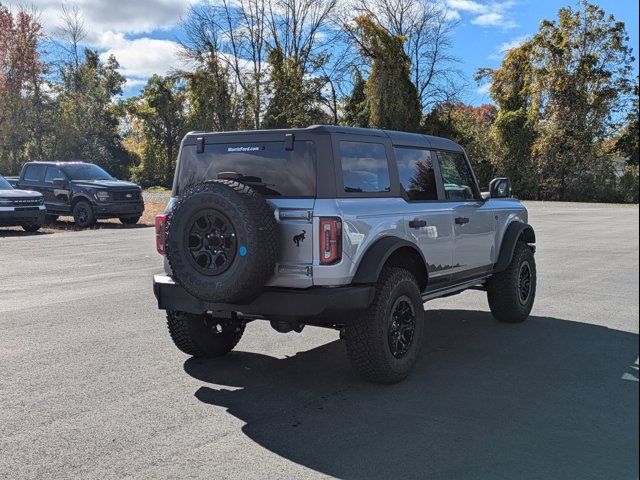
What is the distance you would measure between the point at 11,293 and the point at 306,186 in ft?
19.6

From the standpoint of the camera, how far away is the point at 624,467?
3273 mm

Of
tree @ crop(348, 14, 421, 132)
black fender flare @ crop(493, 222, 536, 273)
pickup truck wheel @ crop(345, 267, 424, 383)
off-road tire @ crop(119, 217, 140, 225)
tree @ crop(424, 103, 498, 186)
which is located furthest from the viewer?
tree @ crop(424, 103, 498, 186)

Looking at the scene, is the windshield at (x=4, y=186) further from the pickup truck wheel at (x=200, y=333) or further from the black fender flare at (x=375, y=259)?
the black fender flare at (x=375, y=259)

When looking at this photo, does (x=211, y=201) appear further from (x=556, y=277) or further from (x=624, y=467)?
(x=556, y=277)

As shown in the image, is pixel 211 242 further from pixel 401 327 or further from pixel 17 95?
pixel 17 95

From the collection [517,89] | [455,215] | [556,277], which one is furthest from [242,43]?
[455,215]

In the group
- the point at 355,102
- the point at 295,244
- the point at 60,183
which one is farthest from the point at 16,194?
the point at 355,102

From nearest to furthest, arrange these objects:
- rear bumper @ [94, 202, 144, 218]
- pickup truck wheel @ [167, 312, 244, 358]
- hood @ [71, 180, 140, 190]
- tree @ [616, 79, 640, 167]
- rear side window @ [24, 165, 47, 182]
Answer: tree @ [616, 79, 640, 167], pickup truck wheel @ [167, 312, 244, 358], rear bumper @ [94, 202, 144, 218], hood @ [71, 180, 140, 190], rear side window @ [24, 165, 47, 182]

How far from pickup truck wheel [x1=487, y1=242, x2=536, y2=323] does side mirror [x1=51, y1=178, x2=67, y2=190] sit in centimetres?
1559

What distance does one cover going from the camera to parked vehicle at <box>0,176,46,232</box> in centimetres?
1705

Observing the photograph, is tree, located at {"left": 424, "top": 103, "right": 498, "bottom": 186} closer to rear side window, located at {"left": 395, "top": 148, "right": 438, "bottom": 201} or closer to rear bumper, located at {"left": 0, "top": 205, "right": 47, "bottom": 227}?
rear bumper, located at {"left": 0, "top": 205, "right": 47, "bottom": 227}

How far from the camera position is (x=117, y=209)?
1905 centimetres

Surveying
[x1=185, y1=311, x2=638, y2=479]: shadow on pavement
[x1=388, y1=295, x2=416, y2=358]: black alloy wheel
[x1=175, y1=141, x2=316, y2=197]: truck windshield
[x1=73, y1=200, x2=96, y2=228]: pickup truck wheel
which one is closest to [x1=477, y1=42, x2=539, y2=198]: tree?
[x1=73, y1=200, x2=96, y2=228]: pickup truck wheel

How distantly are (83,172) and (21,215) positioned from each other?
3.21 meters
